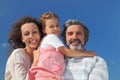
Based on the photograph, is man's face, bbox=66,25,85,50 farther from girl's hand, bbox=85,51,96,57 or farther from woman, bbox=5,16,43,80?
woman, bbox=5,16,43,80

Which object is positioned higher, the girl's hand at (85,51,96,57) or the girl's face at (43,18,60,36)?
the girl's face at (43,18,60,36)

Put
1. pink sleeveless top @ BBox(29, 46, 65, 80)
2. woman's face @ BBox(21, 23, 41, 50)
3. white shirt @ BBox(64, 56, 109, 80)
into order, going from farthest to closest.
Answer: woman's face @ BBox(21, 23, 41, 50)
white shirt @ BBox(64, 56, 109, 80)
pink sleeveless top @ BBox(29, 46, 65, 80)

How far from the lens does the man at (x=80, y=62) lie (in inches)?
214

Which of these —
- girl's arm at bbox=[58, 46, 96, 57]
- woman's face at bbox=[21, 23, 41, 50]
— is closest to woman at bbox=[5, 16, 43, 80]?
woman's face at bbox=[21, 23, 41, 50]

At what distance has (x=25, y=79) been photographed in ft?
18.4

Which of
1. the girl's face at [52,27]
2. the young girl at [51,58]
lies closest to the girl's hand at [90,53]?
the young girl at [51,58]

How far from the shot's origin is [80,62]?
5.59 metres

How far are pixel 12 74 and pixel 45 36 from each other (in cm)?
74

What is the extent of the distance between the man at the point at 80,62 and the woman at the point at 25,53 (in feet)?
1.50

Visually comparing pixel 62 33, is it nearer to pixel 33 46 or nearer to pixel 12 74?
pixel 33 46

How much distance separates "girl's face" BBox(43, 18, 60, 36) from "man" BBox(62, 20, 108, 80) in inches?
7.7

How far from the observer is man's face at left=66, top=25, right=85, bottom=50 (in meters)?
5.62

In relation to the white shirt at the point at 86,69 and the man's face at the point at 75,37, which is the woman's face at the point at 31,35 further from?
the white shirt at the point at 86,69

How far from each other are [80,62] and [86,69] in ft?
0.47
